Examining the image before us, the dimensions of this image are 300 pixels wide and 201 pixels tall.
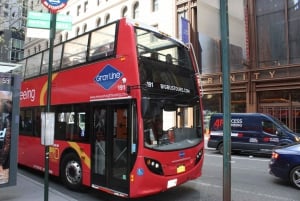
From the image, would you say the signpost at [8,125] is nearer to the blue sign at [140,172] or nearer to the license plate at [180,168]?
the blue sign at [140,172]

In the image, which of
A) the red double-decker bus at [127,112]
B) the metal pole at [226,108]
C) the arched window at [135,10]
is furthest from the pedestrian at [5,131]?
the arched window at [135,10]

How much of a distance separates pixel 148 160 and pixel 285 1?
1979 cm

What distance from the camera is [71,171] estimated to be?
29.9ft

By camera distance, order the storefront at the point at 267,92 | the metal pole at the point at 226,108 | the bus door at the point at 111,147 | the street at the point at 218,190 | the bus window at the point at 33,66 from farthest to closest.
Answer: the storefront at the point at 267,92, the bus window at the point at 33,66, the street at the point at 218,190, the bus door at the point at 111,147, the metal pole at the point at 226,108

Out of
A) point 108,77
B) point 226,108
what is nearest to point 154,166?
point 226,108

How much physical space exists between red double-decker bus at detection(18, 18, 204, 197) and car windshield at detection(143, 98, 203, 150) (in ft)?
0.06

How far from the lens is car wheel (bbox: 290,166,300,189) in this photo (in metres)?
9.25

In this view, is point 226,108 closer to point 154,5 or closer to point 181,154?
point 181,154

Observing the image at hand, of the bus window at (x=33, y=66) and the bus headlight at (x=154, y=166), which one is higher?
the bus window at (x=33, y=66)

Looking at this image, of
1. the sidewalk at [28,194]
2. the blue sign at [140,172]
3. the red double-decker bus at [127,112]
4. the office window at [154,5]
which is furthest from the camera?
the office window at [154,5]

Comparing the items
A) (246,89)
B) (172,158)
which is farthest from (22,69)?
(246,89)

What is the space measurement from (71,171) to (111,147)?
1.87 metres

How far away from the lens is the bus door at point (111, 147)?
747 centimetres

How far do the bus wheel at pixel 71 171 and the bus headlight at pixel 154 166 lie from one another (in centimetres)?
234
